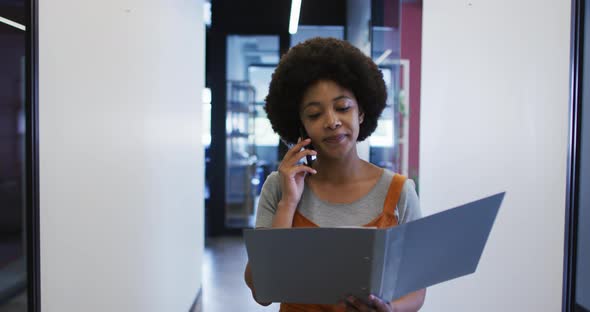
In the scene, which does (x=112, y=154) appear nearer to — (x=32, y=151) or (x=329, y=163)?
(x=32, y=151)

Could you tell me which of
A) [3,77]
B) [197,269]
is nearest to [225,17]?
[197,269]

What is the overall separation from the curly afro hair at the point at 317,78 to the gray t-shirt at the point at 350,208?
214 millimetres

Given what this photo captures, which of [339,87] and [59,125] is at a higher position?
[339,87]

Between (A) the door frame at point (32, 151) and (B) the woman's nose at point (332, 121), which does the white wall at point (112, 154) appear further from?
(B) the woman's nose at point (332, 121)

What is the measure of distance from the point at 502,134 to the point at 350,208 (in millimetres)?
1128

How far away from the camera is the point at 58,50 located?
1667mm

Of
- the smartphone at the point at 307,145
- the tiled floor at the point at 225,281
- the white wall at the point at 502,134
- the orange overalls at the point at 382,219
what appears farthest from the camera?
the tiled floor at the point at 225,281

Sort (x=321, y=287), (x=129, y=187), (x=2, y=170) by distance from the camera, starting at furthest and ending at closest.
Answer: (x=129, y=187) → (x=2, y=170) → (x=321, y=287)

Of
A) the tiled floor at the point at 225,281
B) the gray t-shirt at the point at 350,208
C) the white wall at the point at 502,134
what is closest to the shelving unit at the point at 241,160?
the tiled floor at the point at 225,281

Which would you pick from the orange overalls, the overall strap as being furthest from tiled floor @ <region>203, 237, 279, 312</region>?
the overall strap

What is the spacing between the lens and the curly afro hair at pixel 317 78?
1304 mm

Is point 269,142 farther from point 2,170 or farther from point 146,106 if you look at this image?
point 2,170

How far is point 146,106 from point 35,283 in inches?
57.6

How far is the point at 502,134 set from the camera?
208 centimetres
